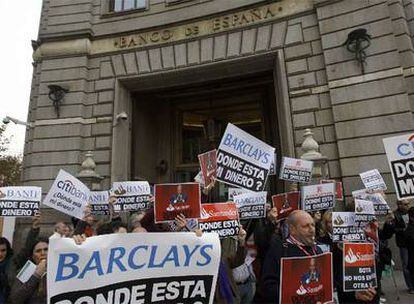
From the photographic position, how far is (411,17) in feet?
35.5

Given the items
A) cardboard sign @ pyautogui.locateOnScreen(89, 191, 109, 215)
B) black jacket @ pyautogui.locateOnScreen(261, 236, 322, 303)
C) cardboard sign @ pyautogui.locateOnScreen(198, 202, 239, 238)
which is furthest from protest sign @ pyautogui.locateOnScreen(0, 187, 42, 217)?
black jacket @ pyautogui.locateOnScreen(261, 236, 322, 303)

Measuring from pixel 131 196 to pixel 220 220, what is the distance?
12.2ft

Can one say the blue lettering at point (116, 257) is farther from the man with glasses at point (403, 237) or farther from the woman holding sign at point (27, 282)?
the man with glasses at point (403, 237)

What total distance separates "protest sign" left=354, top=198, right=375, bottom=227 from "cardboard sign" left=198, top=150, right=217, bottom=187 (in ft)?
7.19

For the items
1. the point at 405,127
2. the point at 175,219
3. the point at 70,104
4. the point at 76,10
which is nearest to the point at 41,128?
the point at 70,104

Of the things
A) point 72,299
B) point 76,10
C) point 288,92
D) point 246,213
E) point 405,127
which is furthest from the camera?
point 76,10

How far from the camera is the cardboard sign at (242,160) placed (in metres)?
5.89

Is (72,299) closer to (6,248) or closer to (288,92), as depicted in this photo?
(6,248)

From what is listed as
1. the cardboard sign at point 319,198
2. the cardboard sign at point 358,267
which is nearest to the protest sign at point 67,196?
the cardboard sign at point 319,198

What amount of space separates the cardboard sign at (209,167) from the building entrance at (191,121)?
8.58m

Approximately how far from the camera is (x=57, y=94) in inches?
551

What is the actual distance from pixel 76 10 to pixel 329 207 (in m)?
12.6

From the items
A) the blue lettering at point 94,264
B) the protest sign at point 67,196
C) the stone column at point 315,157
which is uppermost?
the stone column at point 315,157

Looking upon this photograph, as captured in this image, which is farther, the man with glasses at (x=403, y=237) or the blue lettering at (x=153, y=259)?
the man with glasses at (x=403, y=237)
